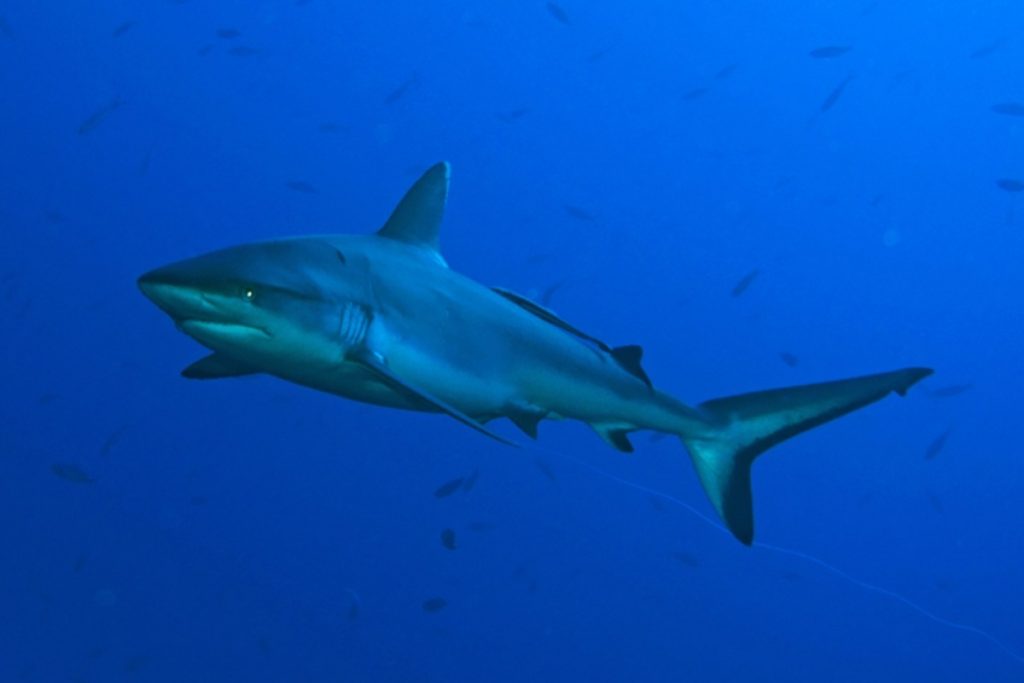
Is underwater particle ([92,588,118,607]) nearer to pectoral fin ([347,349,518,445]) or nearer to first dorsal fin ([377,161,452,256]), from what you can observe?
first dorsal fin ([377,161,452,256])

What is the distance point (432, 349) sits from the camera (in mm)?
3162

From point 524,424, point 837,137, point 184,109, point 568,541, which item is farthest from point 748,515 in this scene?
point 837,137

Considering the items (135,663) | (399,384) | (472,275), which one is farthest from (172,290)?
(472,275)

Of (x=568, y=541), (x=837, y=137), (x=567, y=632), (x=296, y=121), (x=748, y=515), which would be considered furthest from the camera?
(x=837, y=137)

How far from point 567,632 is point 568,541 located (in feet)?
5.14

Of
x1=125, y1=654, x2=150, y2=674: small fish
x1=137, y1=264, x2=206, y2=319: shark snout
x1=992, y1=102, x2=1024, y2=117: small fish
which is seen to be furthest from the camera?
x1=125, y1=654, x2=150, y2=674: small fish

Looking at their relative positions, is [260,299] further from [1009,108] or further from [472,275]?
[472,275]

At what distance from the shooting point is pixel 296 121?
20.5 meters

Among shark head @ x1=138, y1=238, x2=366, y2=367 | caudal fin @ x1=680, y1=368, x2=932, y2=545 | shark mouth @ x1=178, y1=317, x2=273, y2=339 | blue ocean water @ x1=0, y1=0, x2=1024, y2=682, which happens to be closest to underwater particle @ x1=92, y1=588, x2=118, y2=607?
blue ocean water @ x1=0, y1=0, x2=1024, y2=682

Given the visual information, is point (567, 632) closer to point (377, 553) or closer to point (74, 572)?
point (377, 553)

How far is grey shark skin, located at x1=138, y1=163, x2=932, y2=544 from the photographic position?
276 centimetres

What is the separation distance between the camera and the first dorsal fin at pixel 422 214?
374cm

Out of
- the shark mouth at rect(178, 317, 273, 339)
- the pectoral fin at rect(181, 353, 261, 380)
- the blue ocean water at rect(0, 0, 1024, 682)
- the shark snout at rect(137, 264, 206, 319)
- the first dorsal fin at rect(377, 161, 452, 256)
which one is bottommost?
the blue ocean water at rect(0, 0, 1024, 682)

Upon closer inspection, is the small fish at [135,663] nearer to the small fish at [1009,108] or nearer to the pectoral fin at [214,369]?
the pectoral fin at [214,369]
